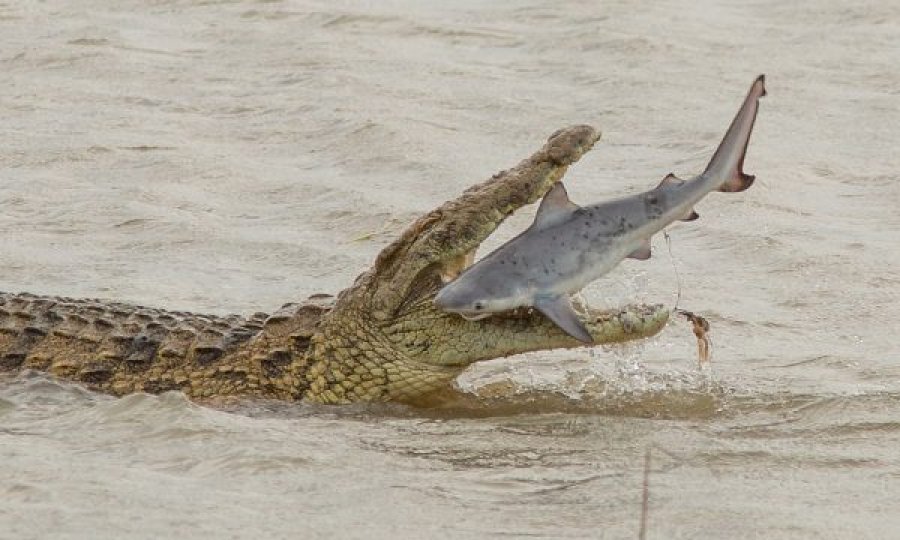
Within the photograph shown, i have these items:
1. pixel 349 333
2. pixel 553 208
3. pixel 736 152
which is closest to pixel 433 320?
pixel 349 333

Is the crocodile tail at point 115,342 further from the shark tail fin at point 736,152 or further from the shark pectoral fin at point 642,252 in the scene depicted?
the shark tail fin at point 736,152

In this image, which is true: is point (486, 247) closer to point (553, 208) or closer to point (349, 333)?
point (349, 333)

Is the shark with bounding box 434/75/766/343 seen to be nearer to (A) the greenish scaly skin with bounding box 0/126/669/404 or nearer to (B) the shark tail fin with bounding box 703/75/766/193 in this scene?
(B) the shark tail fin with bounding box 703/75/766/193

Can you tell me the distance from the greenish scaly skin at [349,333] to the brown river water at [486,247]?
146mm

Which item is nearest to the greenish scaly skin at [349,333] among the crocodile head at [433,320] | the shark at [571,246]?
the crocodile head at [433,320]

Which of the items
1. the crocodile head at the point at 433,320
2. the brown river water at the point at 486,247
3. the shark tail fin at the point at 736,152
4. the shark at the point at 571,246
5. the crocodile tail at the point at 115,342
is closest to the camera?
the brown river water at the point at 486,247

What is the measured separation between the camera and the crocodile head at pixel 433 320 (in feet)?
20.1

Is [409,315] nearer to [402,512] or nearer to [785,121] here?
[402,512]

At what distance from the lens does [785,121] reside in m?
10.7

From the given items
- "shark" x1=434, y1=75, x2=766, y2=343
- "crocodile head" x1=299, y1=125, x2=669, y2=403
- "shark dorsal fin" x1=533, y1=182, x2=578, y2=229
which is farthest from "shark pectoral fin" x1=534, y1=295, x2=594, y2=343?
"shark dorsal fin" x1=533, y1=182, x2=578, y2=229

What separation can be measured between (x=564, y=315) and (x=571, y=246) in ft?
0.82

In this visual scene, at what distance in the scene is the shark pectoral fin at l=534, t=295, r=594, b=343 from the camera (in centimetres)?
595

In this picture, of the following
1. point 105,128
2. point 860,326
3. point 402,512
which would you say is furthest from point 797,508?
point 105,128

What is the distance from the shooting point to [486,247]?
868cm
